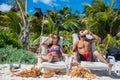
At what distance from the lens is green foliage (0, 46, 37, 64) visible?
9.63m

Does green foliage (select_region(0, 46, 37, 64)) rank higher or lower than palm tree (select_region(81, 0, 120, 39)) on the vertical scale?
lower

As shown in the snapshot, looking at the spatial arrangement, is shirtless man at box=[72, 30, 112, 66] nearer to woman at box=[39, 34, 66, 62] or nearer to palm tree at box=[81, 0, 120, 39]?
woman at box=[39, 34, 66, 62]

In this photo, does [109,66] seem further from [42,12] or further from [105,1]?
[42,12]

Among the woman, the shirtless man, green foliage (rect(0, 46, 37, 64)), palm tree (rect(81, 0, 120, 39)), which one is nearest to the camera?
the woman

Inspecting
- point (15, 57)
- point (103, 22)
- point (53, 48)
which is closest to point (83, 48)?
point (53, 48)

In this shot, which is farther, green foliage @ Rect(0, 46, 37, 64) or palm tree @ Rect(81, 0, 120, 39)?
palm tree @ Rect(81, 0, 120, 39)

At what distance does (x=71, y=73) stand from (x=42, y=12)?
15.4 metres

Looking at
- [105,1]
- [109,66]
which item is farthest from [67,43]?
[105,1]

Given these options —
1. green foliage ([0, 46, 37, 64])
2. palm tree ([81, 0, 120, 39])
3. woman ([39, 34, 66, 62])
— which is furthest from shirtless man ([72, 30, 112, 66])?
palm tree ([81, 0, 120, 39])

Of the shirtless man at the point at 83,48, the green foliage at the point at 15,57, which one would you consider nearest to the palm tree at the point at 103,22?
the green foliage at the point at 15,57

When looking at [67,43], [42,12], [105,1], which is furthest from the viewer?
[42,12]

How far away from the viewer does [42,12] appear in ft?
72.4

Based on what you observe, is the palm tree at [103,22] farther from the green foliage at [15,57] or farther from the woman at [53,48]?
the woman at [53,48]

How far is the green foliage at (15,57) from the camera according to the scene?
963 cm
